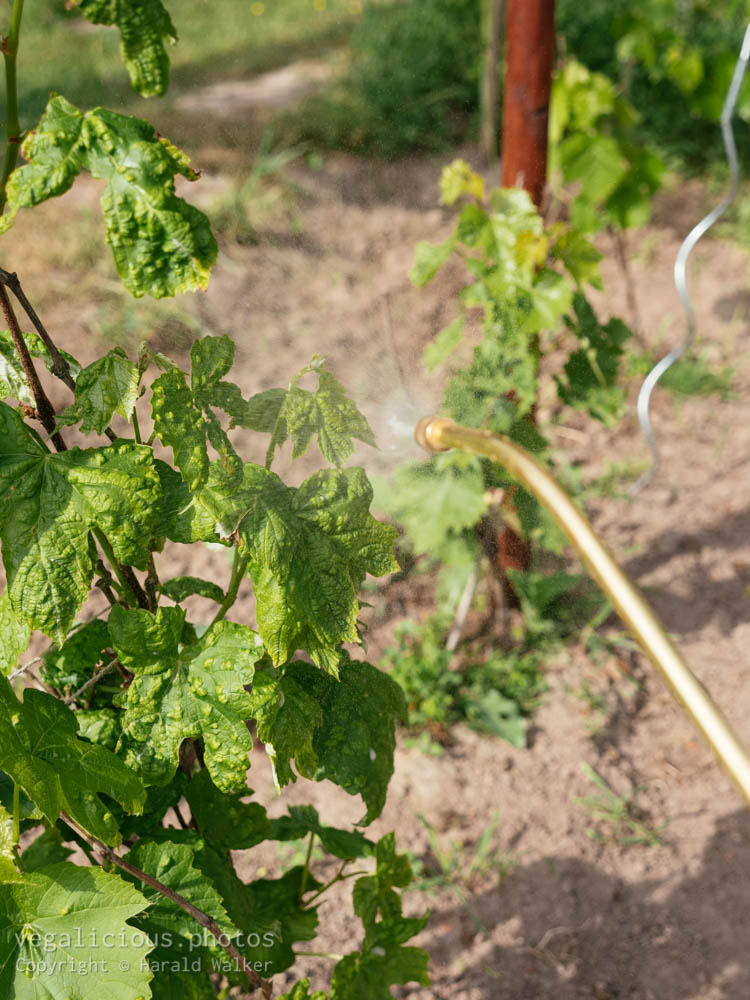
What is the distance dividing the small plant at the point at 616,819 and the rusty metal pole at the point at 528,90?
1506 millimetres

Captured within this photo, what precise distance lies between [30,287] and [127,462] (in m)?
3.25

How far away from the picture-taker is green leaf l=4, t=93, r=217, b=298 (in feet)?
2.94

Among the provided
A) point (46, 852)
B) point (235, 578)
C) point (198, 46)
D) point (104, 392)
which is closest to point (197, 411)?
point (104, 392)

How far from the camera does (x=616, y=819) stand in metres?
2.15

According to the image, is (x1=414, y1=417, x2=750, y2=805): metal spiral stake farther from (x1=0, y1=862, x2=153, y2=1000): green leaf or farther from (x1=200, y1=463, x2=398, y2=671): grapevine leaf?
(x1=0, y1=862, x2=153, y2=1000): green leaf

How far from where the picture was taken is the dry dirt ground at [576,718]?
1.91 metres

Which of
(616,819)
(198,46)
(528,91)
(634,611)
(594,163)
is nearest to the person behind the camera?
(634,611)

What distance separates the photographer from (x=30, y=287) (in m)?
3.74

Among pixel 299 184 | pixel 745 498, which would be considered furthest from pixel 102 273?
pixel 745 498

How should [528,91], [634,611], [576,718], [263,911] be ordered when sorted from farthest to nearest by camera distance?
[576,718], [528,91], [263,911], [634,611]

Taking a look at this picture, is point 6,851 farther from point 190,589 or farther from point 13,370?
point 13,370

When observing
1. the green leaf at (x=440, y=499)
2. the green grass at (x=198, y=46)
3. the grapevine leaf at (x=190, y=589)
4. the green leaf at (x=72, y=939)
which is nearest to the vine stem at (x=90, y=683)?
the grapevine leaf at (x=190, y=589)

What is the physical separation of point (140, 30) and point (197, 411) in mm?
474

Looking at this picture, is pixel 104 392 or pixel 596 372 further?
pixel 596 372
